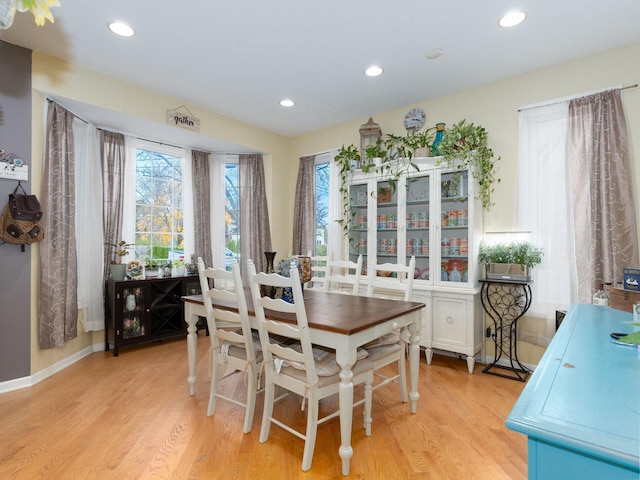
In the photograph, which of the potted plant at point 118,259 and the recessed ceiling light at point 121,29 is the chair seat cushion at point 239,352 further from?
the recessed ceiling light at point 121,29

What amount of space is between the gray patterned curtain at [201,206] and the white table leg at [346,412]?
3.26m

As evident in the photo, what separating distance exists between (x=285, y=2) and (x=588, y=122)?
2.60 m

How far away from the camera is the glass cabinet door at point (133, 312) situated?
3.66 metres

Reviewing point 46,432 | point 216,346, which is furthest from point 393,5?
point 46,432

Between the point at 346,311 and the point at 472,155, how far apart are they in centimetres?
207

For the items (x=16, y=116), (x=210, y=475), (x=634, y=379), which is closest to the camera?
(x=634, y=379)

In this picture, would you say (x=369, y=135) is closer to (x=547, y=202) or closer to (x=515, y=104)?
(x=515, y=104)

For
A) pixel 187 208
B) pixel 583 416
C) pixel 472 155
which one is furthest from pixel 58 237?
pixel 472 155

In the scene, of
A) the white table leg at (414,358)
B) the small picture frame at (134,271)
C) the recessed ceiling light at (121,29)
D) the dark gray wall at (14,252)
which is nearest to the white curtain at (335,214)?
the white table leg at (414,358)

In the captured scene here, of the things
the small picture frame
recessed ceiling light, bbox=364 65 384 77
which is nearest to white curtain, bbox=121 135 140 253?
the small picture frame

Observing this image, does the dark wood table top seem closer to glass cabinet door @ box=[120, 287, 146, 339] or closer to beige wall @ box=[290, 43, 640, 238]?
glass cabinet door @ box=[120, 287, 146, 339]

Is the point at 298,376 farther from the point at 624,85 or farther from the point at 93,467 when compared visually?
the point at 624,85

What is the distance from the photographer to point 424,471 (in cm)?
180

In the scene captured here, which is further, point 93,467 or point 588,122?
point 588,122
